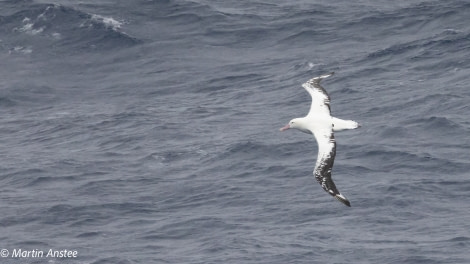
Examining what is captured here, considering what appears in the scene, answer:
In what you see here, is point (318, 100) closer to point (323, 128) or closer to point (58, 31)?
point (323, 128)

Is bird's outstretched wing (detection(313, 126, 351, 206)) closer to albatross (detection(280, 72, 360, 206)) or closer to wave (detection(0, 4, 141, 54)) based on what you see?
albatross (detection(280, 72, 360, 206))

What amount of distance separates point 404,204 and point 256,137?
1023 cm

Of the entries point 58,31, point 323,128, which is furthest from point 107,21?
point 323,128

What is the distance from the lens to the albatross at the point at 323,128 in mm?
38906

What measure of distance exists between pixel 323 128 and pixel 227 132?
56.7 feet

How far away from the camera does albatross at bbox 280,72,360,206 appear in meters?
38.9

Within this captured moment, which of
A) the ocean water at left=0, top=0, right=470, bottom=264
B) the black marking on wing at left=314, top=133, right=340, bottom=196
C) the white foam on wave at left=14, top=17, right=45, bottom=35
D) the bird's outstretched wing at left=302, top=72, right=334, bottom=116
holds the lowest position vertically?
the ocean water at left=0, top=0, right=470, bottom=264

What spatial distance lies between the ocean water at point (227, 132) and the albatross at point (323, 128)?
233 inches

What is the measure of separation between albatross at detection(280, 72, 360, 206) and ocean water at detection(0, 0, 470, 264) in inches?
233

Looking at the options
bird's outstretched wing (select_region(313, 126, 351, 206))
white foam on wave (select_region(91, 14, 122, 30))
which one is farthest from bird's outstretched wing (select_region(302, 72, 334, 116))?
white foam on wave (select_region(91, 14, 122, 30))

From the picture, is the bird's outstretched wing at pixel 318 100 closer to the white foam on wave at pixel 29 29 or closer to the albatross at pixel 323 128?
the albatross at pixel 323 128

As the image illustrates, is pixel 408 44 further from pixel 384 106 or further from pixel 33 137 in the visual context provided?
pixel 33 137

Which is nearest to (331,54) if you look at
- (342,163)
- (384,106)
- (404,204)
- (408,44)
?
(408,44)

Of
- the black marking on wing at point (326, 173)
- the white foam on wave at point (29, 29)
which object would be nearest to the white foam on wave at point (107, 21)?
the white foam on wave at point (29, 29)
